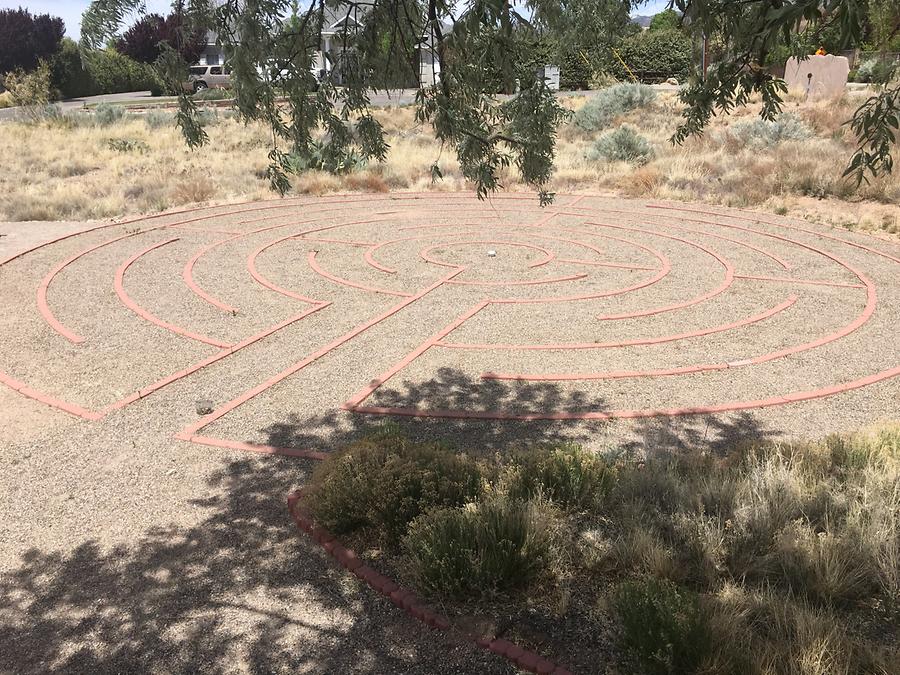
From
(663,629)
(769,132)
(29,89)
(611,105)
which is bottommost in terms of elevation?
(663,629)

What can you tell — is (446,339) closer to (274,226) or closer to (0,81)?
(274,226)

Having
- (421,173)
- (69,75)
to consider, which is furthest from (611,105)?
(69,75)

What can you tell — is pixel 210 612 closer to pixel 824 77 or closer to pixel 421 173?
pixel 421 173

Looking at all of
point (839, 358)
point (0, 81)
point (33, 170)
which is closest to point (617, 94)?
point (33, 170)

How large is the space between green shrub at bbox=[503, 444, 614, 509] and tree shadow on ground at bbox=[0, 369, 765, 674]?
1.63 meters

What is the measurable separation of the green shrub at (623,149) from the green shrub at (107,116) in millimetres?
24019

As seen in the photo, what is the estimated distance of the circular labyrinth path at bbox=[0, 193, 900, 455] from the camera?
848cm

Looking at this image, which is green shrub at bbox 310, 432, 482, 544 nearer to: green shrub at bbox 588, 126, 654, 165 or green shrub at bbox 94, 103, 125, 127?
green shrub at bbox 588, 126, 654, 165

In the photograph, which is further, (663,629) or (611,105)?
(611,105)

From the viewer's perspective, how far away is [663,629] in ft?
12.8

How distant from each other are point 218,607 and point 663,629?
3.05m

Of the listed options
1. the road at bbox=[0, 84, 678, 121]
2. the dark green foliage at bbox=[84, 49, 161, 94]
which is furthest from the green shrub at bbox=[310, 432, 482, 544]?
the dark green foliage at bbox=[84, 49, 161, 94]

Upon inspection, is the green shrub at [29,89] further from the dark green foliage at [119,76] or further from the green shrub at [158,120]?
the dark green foliage at [119,76]

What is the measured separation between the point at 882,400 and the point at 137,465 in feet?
27.7
